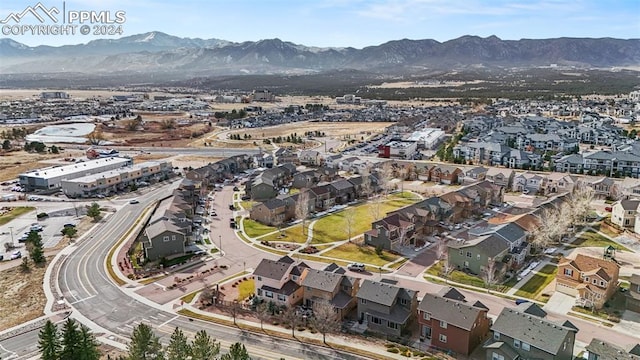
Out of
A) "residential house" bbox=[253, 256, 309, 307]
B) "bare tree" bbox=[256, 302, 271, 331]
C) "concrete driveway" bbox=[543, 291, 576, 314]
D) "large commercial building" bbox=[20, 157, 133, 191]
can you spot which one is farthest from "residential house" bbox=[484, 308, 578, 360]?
"large commercial building" bbox=[20, 157, 133, 191]

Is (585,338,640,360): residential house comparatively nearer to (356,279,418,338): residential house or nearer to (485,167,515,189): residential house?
(356,279,418,338): residential house

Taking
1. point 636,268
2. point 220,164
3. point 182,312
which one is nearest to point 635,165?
point 636,268

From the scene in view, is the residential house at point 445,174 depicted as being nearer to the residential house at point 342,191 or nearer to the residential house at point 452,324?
the residential house at point 342,191

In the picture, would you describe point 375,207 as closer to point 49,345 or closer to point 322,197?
point 322,197

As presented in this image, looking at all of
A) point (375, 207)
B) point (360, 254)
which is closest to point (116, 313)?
point (360, 254)

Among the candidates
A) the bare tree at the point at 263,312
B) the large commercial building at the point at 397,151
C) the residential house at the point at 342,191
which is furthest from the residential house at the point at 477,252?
the large commercial building at the point at 397,151
